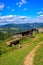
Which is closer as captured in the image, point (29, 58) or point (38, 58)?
point (38, 58)

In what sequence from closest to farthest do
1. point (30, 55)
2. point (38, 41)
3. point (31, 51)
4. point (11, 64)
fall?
point (11, 64) < point (30, 55) < point (31, 51) < point (38, 41)

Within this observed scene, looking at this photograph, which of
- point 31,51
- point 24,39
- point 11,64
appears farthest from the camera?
point 24,39

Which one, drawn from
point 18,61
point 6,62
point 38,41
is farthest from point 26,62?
point 38,41

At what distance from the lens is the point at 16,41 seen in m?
52.3

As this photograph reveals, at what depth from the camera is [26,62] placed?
29.9m

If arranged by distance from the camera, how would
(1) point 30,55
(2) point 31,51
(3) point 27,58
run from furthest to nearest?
(2) point 31,51, (1) point 30,55, (3) point 27,58

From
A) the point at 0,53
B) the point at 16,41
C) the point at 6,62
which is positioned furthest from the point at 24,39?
the point at 6,62

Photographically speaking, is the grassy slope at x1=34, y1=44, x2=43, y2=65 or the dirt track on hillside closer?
the grassy slope at x1=34, y1=44, x2=43, y2=65

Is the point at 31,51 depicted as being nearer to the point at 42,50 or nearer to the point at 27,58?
the point at 42,50

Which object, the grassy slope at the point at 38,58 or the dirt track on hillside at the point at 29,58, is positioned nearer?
the grassy slope at the point at 38,58

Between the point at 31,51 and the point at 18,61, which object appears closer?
the point at 18,61

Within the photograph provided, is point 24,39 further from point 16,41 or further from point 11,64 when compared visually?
point 11,64

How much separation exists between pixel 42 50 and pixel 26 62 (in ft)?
30.7

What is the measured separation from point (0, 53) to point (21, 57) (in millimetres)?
8551
